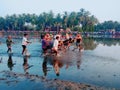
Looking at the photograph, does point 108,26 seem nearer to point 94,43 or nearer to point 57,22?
point 57,22

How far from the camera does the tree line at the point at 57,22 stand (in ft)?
398

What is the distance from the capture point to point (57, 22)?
427 feet

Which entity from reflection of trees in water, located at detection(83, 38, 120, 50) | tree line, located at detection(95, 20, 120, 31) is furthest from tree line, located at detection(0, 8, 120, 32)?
reflection of trees in water, located at detection(83, 38, 120, 50)

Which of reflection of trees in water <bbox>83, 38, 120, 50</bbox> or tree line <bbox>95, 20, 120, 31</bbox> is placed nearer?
reflection of trees in water <bbox>83, 38, 120, 50</bbox>

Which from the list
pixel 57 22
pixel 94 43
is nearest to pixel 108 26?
pixel 57 22

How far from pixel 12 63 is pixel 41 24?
117m

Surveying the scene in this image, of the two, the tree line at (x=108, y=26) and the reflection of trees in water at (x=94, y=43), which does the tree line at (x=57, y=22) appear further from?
the reflection of trees in water at (x=94, y=43)

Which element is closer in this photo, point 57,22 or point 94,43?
point 94,43

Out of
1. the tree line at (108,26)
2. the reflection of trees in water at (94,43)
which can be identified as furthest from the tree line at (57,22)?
the reflection of trees in water at (94,43)

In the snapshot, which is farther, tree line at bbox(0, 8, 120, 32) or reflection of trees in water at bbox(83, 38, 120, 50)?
tree line at bbox(0, 8, 120, 32)

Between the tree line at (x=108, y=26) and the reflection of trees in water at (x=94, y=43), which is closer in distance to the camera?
the reflection of trees in water at (x=94, y=43)

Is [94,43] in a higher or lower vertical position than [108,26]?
lower

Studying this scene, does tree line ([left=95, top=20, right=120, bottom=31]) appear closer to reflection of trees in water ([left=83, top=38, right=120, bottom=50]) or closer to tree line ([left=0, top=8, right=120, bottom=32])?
tree line ([left=0, top=8, right=120, bottom=32])

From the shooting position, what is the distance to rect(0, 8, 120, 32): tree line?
12144 cm
